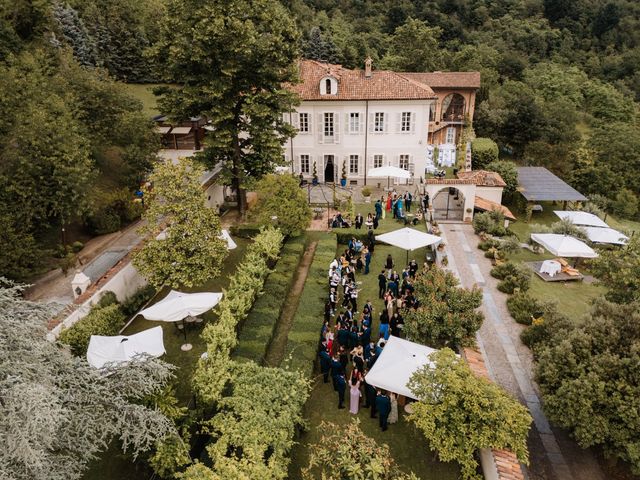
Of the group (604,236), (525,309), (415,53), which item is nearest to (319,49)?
(415,53)

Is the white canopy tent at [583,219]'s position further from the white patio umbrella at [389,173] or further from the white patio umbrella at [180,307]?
the white patio umbrella at [180,307]

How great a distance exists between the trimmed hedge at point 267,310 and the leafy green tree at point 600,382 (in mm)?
8434

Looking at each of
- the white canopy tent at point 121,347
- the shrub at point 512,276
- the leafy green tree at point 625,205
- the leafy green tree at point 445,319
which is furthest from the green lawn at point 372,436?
the leafy green tree at point 625,205

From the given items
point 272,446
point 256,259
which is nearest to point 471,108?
point 256,259

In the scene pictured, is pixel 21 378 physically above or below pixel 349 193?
above

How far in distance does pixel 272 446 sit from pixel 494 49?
75.4 meters

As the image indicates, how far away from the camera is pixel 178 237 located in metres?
17.0

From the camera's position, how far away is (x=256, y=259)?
60.3ft

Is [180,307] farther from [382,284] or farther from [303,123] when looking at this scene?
[303,123]

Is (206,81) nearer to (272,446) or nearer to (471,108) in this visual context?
(272,446)

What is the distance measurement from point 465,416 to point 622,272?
991 cm

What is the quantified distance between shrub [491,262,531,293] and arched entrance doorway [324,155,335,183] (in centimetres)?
1565

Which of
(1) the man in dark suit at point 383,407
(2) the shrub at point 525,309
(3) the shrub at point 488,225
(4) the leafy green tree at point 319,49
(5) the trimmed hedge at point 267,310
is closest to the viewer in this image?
(1) the man in dark suit at point 383,407

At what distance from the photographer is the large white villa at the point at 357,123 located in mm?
30594
